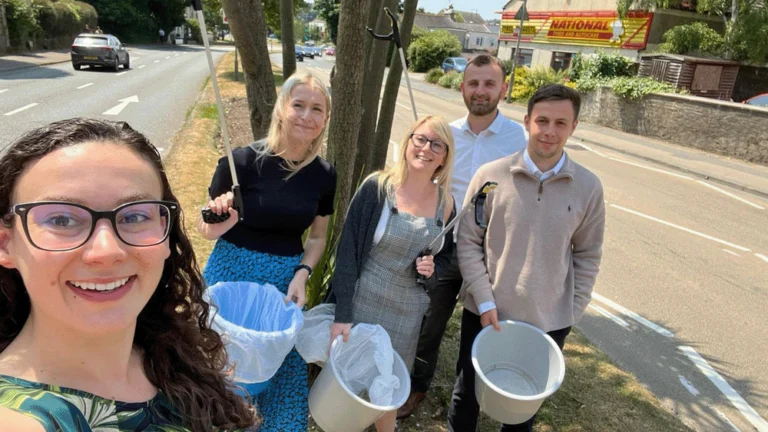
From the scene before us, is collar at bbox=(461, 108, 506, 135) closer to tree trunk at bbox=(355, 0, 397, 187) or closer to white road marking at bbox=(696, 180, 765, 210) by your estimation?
tree trunk at bbox=(355, 0, 397, 187)

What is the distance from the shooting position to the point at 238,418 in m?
1.43

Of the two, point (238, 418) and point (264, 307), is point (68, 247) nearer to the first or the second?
point (238, 418)

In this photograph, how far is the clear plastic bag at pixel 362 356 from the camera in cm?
229

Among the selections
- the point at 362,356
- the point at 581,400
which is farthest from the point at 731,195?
the point at 362,356

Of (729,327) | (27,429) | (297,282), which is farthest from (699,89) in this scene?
(27,429)

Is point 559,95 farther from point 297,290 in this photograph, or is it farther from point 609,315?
point 609,315

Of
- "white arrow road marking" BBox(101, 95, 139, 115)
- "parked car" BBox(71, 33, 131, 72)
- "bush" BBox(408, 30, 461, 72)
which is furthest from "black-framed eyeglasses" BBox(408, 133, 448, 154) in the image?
"bush" BBox(408, 30, 461, 72)

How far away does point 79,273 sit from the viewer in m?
1.00

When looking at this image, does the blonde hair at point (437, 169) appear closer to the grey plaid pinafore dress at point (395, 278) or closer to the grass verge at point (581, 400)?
the grey plaid pinafore dress at point (395, 278)

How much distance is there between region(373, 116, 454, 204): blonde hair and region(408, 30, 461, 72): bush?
3406 cm

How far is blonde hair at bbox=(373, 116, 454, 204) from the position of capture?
8.18ft

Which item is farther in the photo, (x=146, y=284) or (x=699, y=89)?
(x=699, y=89)

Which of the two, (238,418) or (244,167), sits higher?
(244,167)

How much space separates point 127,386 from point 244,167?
1.30m
